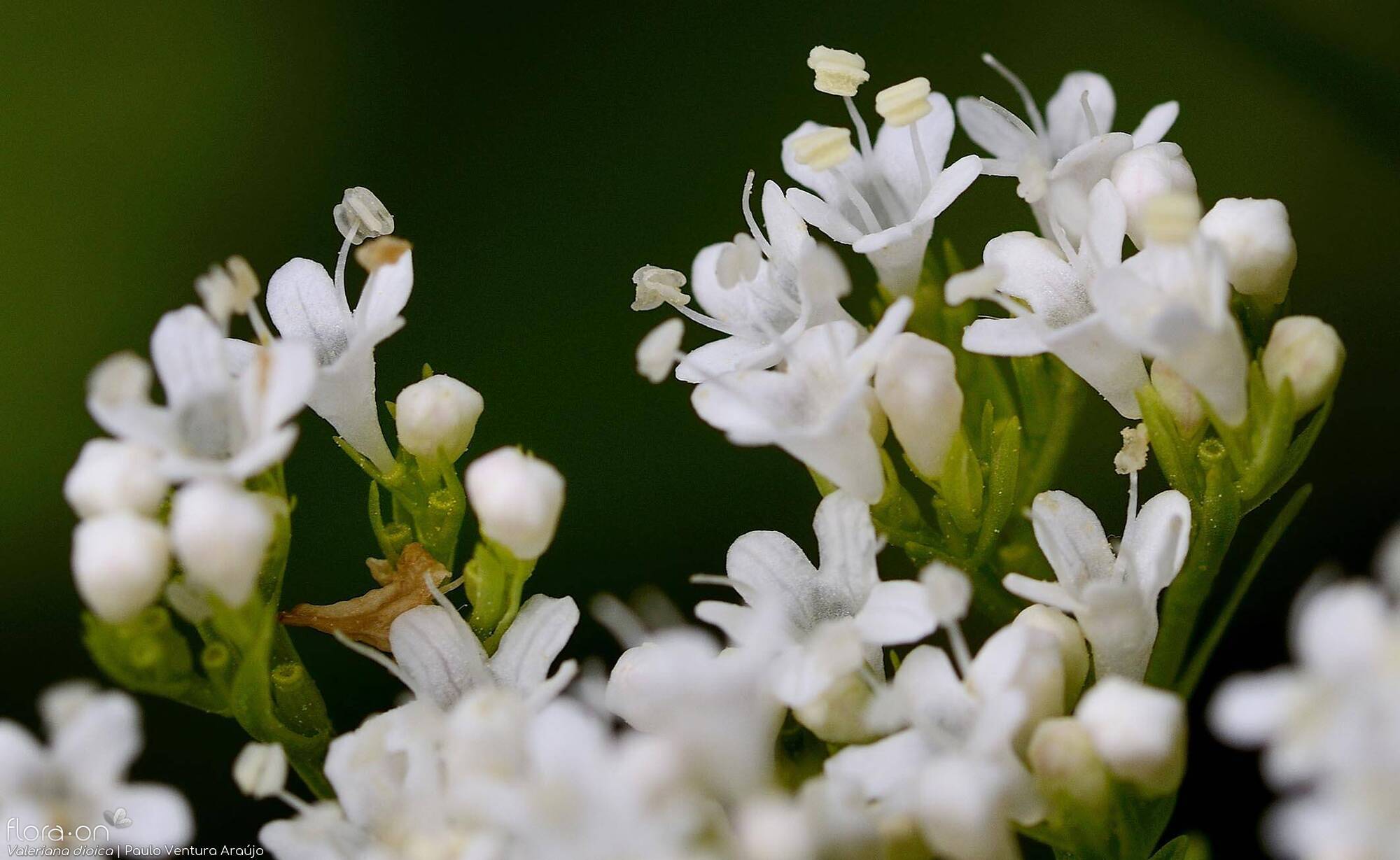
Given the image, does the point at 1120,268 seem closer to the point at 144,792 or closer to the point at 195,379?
the point at 195,379

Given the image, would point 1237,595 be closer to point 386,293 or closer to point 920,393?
point 920,393

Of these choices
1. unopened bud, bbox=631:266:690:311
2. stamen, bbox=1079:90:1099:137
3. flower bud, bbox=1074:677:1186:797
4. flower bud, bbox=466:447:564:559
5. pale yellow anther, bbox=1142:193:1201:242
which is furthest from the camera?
stamen, bbox=1079:90:1099:137

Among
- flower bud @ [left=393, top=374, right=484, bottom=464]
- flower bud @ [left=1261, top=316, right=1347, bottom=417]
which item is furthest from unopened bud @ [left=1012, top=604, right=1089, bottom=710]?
flower bud @ [left=393, top=374, right=484, bottom=464]

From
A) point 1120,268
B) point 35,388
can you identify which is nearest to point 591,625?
point 35,388

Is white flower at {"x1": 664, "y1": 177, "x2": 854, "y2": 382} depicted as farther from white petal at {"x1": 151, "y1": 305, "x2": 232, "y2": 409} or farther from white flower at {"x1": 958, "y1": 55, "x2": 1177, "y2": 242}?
white petal at {"x1": 151, "y1": 305, "x2": 232, "y2": 409}

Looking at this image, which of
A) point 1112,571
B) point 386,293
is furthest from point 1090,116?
point 386,293

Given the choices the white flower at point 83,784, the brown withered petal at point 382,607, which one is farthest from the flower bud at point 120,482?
the brown withered petal at point 382,607

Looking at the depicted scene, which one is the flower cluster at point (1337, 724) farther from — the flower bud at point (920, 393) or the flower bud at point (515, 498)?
the flower bud at point (515, 498)
